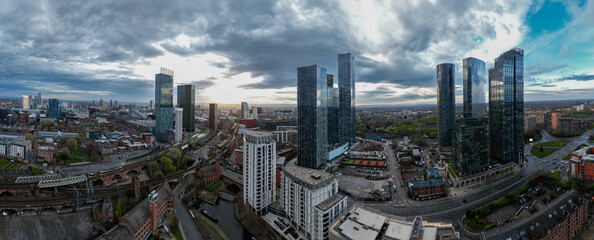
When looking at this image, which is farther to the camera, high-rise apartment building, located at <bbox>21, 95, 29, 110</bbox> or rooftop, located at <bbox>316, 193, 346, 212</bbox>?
high-rise apartment building, located at <bbox>21, 95, 29, 110</bbox>

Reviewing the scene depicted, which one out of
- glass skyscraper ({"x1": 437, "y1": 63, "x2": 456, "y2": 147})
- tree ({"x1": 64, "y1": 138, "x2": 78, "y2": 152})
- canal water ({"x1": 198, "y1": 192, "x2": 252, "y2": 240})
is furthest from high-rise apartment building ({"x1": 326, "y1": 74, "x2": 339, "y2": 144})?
tree ({"x1": 64, "y1": 138, "x2": 78, "y2": 152})

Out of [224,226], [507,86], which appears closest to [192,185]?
[224,226]

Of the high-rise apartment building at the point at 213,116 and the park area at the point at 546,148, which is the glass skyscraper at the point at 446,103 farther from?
the high-rise apartment building at the point at 213,116

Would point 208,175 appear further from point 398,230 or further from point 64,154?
point 398,230

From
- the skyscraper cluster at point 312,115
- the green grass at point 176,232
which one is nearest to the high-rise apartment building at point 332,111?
the skyscraper cluster at point 312,115

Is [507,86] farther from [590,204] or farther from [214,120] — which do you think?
[214,120]

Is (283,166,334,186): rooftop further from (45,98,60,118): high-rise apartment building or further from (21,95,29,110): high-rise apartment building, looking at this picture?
(21,95,29,110): high-rise apartment building

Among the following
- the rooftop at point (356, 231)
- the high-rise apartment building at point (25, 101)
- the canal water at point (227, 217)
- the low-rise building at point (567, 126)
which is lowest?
the canal water at point (227, 217)
